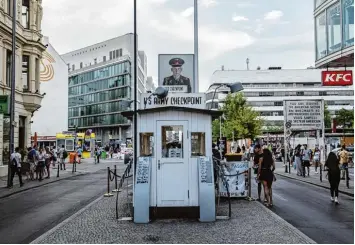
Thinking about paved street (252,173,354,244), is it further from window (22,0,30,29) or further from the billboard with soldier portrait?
window (22,0,30,29)

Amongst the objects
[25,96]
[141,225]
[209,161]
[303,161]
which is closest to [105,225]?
[141,225]

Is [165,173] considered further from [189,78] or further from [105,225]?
[189,78]

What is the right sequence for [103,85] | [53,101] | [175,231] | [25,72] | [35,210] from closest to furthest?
1. [175,231]
2. [35,210]
3. [25,72]
4. [53,101]
5. [103,85]

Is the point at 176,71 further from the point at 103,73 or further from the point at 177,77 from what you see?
the point at 103,73

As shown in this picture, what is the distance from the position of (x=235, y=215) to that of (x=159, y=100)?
3447 mm

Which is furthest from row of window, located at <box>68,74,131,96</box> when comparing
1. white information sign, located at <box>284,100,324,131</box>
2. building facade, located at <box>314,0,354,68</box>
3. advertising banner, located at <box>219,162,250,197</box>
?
advertising banner, located at <box>219,162,250,197</box>

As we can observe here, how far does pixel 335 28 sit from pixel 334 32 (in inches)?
8.4

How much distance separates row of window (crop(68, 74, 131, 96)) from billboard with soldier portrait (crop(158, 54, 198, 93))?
89.3 meters

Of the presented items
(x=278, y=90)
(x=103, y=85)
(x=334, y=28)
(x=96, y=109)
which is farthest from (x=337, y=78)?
(x=96, y=109)

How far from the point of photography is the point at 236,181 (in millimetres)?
15734

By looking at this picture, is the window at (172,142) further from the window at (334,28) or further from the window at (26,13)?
the window at (26,13)

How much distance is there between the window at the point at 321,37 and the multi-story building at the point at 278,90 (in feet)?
276

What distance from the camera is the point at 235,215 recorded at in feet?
38.9

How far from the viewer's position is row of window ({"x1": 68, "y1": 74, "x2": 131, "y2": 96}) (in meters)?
106
